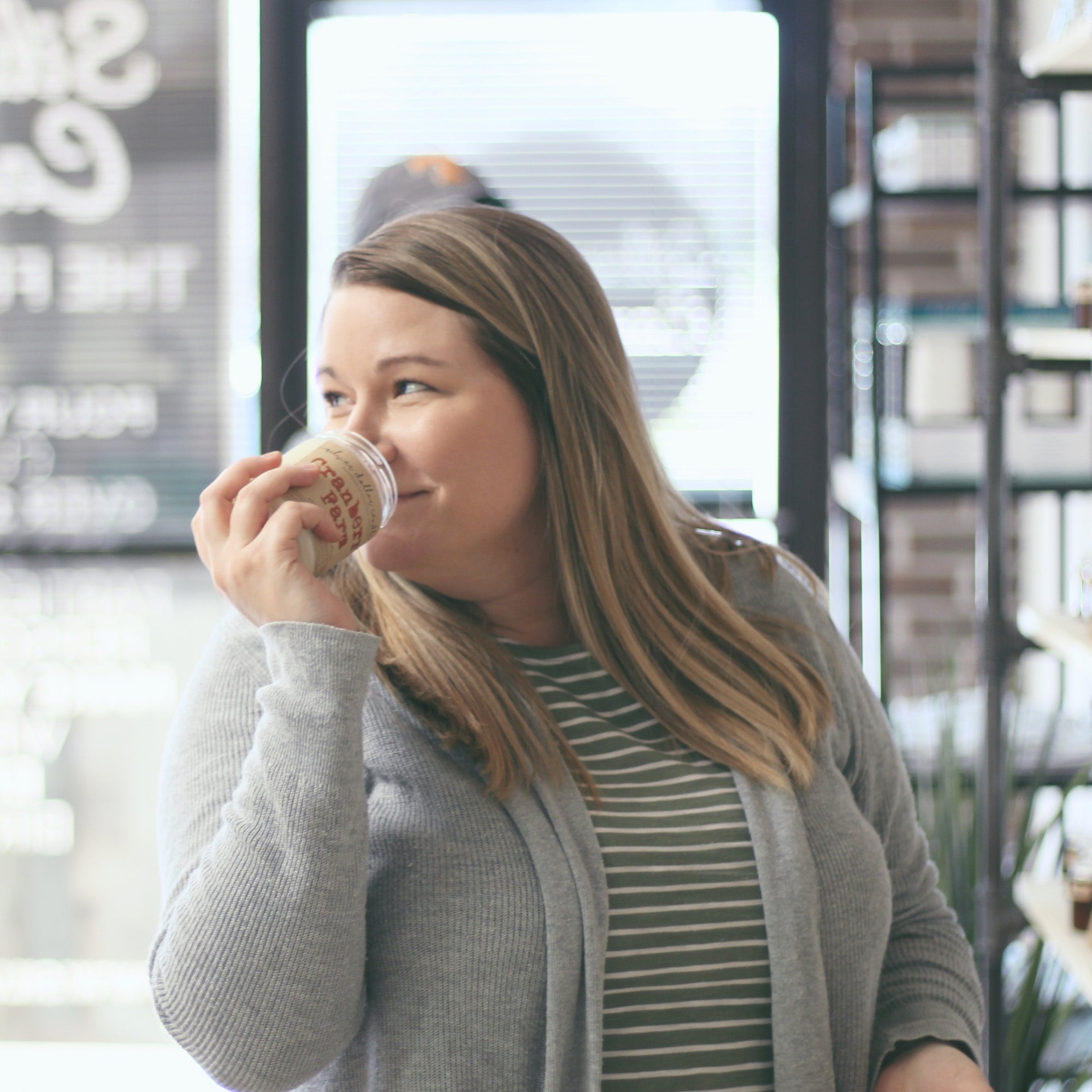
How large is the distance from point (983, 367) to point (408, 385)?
1.07 metres

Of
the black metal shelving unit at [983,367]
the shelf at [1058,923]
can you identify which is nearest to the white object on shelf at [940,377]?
the black metal shelving unit at [983,367]

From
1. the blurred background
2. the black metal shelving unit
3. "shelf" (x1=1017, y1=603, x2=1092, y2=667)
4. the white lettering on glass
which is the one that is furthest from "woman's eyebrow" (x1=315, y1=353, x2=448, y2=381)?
the white lettering on glass

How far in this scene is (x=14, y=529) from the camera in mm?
2596

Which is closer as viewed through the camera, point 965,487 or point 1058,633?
point 1058,633

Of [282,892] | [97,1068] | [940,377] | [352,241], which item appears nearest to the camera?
[282,892]

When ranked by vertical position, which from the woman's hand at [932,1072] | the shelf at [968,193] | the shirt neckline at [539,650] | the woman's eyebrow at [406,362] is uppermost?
the shelf at [968,193]

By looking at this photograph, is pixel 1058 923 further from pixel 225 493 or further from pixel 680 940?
pixel 225 493

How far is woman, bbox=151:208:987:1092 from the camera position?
856 mm

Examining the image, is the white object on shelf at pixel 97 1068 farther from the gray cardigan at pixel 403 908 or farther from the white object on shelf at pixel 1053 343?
the white object on shelf at pixel 1053 343

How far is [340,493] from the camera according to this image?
0.90 m

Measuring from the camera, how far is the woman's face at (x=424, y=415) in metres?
0.99

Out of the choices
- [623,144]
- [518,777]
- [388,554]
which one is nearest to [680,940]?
Result: [518,777]

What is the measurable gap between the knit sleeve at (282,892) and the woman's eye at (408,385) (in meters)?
0.22

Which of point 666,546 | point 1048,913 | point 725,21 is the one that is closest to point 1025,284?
point 725,21
